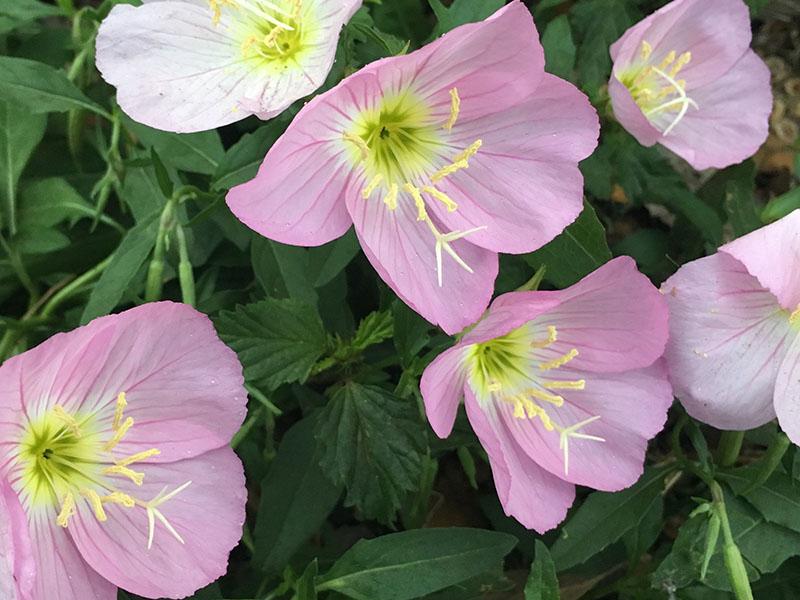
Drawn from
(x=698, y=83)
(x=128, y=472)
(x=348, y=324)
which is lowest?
(x=348, y=324)

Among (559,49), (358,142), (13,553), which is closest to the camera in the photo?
(13,553)

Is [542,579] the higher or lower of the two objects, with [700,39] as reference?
lower

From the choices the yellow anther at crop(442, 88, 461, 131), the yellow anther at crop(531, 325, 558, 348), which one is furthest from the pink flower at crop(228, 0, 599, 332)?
the yellow anther at crop(531, 325, 558, 348)

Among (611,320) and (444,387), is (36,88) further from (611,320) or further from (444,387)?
(611,320)

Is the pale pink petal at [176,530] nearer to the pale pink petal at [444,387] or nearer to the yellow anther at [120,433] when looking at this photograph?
the yellow anther at [120,433]

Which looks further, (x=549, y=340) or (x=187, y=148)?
(x=187, y=148)

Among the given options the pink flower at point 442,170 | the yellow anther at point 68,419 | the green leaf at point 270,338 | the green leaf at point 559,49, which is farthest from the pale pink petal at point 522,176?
the yellow anther at point 68,419

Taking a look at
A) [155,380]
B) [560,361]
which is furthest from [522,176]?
[155,380]
